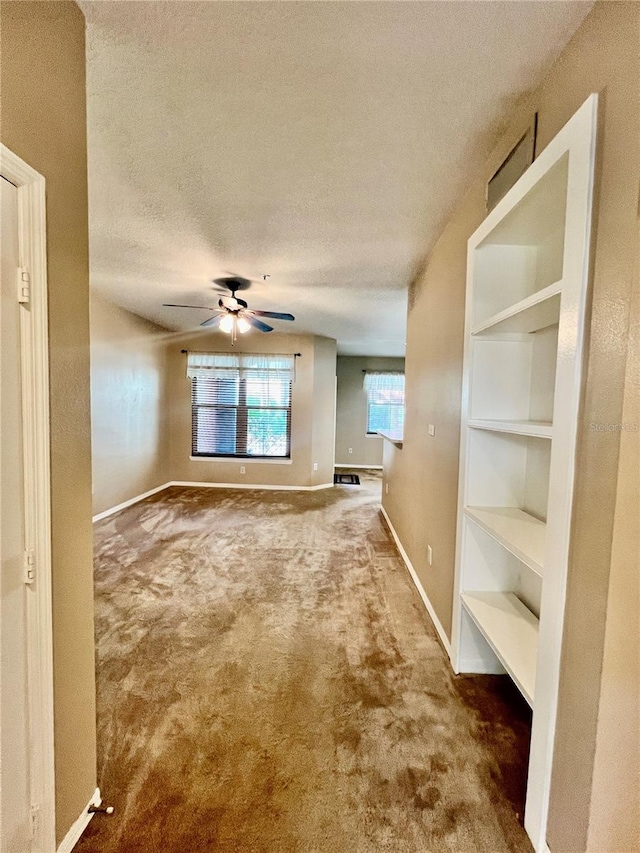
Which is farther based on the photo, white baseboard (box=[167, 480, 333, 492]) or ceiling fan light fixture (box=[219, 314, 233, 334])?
white baseboard (box=[167, 480, 333, 492])

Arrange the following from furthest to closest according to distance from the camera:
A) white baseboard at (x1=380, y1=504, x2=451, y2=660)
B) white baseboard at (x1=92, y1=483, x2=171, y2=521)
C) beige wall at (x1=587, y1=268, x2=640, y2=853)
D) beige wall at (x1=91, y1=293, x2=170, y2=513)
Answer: white baseboard at (x1=92, y1=483, x2=171, y2=521), beige wall at (x1=91, y1=293, x2=170, y2=513), white baseboard at (x1=380, y1=504, x2=451, y2=660), beige wall at (x1=587, y1=268, x2=640, y2=853)

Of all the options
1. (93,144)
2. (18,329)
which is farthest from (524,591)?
(93,144)

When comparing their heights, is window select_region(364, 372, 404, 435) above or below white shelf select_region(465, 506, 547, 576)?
above

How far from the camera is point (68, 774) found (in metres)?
1.10

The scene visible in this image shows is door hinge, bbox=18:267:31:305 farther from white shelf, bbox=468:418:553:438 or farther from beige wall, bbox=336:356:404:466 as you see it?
beige wall, bbox=336:356:404:466

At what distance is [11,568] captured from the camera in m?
0.91

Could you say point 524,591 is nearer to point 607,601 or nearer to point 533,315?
point 607,601

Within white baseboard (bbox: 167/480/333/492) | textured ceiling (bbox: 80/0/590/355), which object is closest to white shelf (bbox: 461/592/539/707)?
textured ceiling (bbox: 80/0/590/355)

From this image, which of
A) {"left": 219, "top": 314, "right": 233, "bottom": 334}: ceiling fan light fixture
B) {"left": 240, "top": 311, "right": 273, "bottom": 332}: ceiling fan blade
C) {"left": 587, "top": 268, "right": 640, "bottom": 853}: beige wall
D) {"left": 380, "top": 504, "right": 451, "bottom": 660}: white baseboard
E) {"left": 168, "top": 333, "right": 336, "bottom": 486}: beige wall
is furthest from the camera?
{"left": 168, "top": 333, "right": 336, "bottom": 486}: beige wall

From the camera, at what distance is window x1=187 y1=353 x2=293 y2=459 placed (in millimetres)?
5957

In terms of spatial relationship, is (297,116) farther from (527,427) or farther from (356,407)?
(356,407)

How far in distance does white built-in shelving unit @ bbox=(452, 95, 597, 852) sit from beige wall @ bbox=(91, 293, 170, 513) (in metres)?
3.98

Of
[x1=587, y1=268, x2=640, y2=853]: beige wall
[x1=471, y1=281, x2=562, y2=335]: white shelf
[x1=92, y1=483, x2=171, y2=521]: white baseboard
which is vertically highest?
[x1=471, y1=281, x2=562, y2=335]: white shelf

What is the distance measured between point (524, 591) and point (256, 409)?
4.93 m
